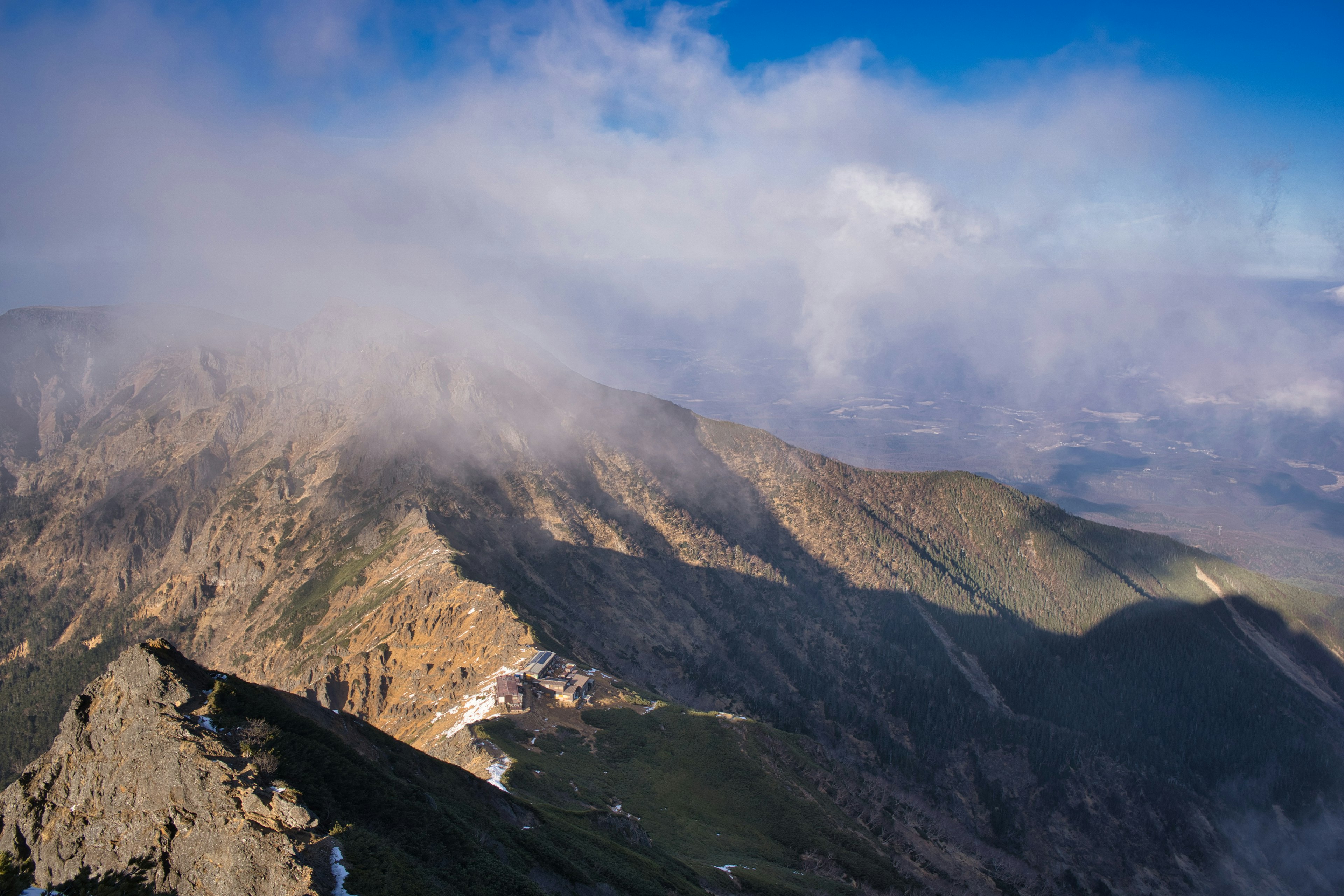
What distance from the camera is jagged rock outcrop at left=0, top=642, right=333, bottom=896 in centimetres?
3083

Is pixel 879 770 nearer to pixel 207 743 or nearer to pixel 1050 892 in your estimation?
pixel 1050 892

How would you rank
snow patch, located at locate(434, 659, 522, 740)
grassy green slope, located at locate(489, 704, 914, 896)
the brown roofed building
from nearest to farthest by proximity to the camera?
grassy green slope, located at locate(489, 704, 914, 896)
snow patch, located at locate(434, 659, 522, 740)
the brown roofed building

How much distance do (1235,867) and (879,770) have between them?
295 feet

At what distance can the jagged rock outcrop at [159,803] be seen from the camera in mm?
30828

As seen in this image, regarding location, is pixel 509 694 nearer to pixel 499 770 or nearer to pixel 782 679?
pixel 499 770

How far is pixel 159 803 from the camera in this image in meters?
33.3

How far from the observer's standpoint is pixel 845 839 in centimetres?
9462

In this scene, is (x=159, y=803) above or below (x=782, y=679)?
above

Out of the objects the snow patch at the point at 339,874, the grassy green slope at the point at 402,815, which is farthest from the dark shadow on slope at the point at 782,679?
the snow patch at the point at 339,874

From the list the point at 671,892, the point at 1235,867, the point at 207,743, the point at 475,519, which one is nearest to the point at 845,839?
the point at 671,892

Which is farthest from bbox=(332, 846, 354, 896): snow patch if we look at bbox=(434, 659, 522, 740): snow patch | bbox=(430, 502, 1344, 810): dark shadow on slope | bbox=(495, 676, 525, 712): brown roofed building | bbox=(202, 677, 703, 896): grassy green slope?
bbox=(430, 502, 1344, 810): dark shadow on slope

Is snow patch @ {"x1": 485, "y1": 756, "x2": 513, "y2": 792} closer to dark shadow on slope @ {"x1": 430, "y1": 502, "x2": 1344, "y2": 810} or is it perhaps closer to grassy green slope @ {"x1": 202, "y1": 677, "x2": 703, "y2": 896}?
grassy green slope @ {"x1": 202, "y1": 677, "x2": 703, "y2": 896}

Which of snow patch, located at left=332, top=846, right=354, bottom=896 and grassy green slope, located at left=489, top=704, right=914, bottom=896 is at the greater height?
snow patch, located at left=332, top=846, right=354, bottom=896

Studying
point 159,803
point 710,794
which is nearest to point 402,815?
point 159,803
